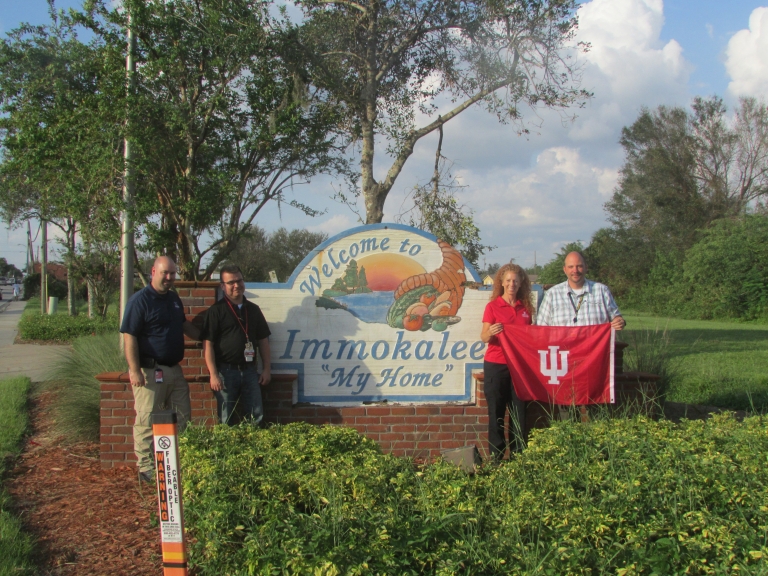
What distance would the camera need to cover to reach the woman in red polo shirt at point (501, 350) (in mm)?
5371

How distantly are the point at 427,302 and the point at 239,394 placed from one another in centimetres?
178

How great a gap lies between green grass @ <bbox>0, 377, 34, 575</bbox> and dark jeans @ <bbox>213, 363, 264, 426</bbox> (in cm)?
159

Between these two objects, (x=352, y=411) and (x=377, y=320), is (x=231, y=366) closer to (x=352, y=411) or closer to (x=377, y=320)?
(x=352, y=411)

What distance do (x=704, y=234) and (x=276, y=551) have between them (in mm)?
40250

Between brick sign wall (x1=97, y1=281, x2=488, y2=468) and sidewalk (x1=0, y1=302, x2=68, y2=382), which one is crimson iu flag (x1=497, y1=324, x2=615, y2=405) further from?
sidewalk (x1=0, y1=302, x2=68, y2=382)

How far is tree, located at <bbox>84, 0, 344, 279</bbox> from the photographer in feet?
32.3

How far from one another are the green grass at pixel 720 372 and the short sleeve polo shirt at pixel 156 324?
174 inches

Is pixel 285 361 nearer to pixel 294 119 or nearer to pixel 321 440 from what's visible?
pixel 321 440

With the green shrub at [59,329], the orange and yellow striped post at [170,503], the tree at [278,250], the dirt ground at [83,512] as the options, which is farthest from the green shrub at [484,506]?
the tree at [278,250]

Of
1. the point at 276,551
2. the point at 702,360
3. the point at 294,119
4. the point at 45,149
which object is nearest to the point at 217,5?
the point at 294,119

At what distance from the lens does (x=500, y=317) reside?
5.51m

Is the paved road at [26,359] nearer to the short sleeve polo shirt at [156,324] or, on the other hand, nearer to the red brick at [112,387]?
the red brick at [112,387]

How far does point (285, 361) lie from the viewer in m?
5.84

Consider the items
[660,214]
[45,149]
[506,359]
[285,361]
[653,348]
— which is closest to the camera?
[506,359]
